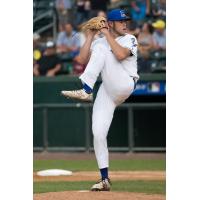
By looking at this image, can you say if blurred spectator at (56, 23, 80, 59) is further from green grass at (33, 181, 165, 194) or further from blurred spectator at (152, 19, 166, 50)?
green grass at (33, 181, 165, 194)

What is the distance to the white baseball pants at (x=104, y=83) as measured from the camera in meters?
7.22

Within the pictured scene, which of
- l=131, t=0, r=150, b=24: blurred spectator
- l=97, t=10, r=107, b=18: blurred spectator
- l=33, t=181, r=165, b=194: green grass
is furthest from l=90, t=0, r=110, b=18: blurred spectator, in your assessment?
l=33, t=181, r=165, b=194: green grass

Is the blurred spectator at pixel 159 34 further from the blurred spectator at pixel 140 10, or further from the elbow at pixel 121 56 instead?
the elbow at pixel 121 56

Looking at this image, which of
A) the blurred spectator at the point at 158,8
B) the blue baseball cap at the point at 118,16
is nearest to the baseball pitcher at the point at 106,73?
the blue baseball cap at the point at 118,16

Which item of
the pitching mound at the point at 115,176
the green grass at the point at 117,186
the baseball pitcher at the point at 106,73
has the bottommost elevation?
the pitching mound at the point at 115,176

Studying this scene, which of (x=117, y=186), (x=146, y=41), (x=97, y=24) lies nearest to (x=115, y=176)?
(x=117, y=186)

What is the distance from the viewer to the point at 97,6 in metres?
16.5

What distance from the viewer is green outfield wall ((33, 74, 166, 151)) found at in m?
14.2

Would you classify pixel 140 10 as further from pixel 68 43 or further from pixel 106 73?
pixel 106 73

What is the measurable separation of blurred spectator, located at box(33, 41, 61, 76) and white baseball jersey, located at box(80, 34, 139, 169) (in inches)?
311

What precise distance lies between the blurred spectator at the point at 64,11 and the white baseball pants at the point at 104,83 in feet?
30.4
